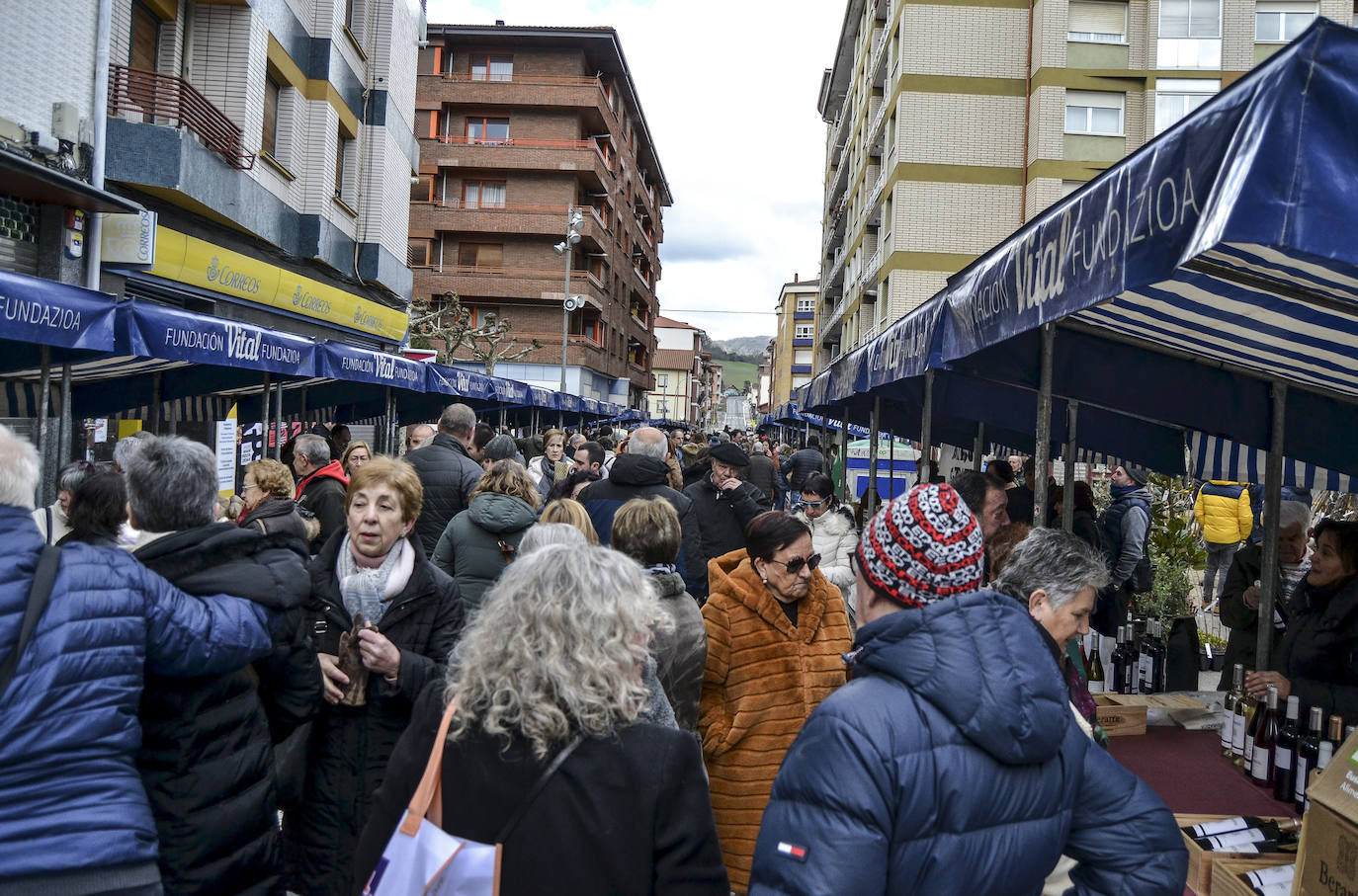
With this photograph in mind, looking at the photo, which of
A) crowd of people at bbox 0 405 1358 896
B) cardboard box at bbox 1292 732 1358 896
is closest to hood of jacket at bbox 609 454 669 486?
crowd of people at bbox 0 405 1358 896

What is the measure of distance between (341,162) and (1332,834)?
2133 cm

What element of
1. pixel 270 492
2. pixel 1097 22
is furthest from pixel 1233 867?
pixel 1097 22

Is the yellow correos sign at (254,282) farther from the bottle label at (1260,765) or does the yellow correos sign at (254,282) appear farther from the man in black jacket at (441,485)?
the bottle label at (1260,765)

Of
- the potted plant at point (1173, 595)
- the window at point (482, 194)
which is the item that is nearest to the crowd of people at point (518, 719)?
the potted plant at point (1173, 595)

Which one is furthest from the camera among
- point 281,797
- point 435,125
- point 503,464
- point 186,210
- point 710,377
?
point 710,377

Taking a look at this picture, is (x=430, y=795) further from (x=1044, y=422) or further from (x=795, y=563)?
(x=1044, y=422)

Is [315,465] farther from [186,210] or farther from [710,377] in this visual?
[710,377]

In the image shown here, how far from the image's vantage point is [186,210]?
13797 mm

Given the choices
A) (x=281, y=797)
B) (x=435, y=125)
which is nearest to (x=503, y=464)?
(x=281, y=797)

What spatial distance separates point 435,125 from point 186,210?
1450 inches

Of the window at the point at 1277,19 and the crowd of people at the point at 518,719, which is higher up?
the window at the point at 1277,19

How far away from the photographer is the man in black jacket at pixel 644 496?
6828 millimetres

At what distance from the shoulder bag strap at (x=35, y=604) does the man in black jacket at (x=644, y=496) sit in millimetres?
4374

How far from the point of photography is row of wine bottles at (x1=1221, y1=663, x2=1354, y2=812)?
3654 mm
